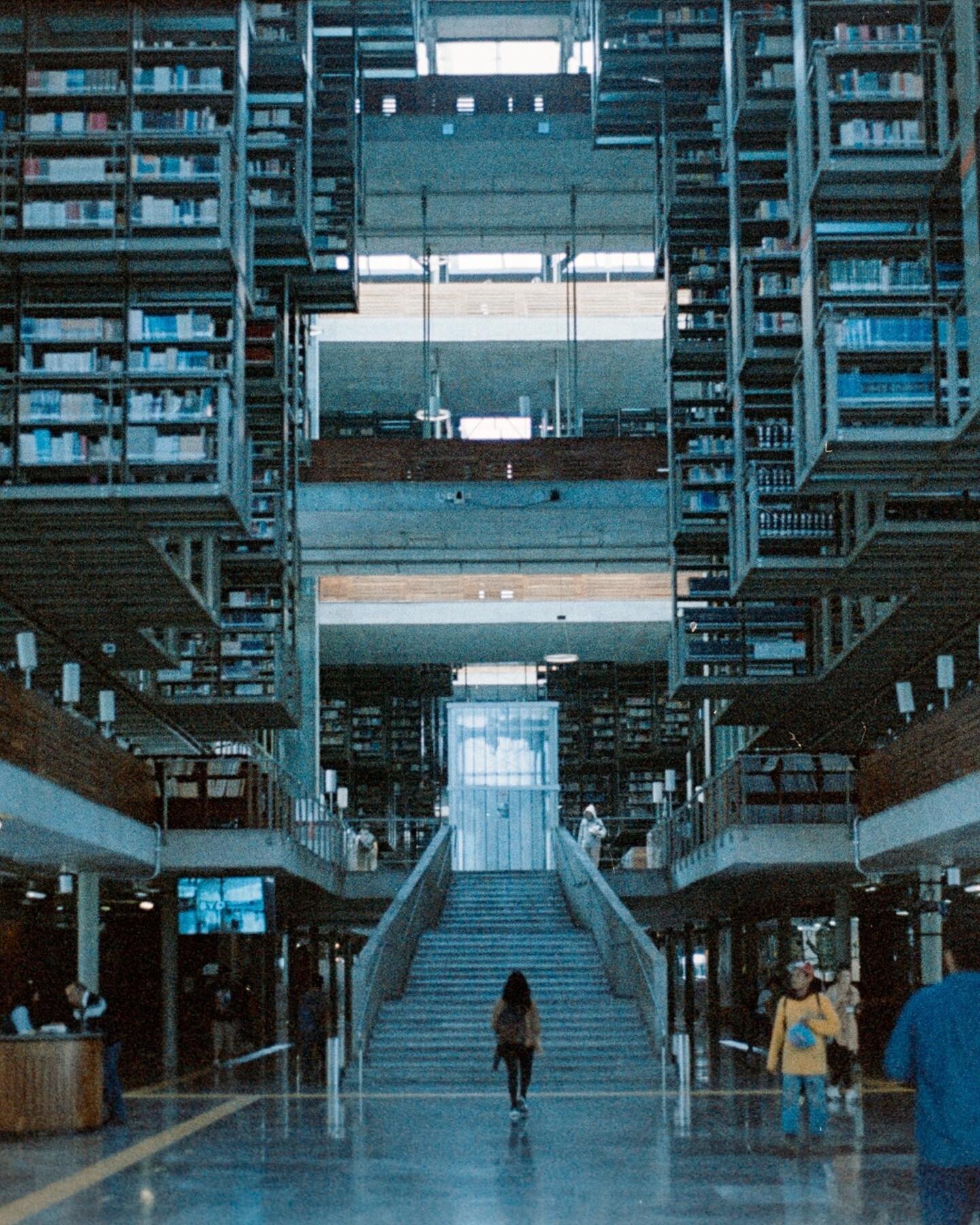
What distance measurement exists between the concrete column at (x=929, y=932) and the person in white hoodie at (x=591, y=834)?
8.27 m

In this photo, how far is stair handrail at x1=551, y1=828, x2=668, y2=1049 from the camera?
1767 centimetres

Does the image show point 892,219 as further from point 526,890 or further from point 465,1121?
point 526,890

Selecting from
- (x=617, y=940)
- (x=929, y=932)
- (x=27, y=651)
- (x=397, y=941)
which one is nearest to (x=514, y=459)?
(x=617, y=940)

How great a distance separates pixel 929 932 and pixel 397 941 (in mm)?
5023

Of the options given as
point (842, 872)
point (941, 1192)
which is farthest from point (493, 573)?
point (941, 1192)

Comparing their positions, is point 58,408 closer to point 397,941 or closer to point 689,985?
point 397,941

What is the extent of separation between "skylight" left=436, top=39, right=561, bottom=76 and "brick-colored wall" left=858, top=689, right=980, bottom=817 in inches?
434

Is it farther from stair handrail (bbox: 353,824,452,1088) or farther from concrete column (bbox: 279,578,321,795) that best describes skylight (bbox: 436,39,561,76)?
stair handrail (bbox: 353,824,452,1088)

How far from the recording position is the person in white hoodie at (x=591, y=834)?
92.4 ft

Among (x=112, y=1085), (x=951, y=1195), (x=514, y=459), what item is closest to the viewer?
(x=951, y=1195)

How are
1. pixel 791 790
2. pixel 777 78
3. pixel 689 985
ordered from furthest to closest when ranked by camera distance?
1. pixel 689 985
2. pixel 791 790
3. pixel 777 78

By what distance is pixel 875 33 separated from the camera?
1365 cm

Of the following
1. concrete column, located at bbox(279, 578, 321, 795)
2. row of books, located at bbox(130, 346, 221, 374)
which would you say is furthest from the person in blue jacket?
concrete column, located at bbox(279, 578, 321, 795)

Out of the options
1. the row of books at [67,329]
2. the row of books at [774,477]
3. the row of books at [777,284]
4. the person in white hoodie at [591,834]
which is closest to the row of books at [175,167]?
the row of books at [67,329]
